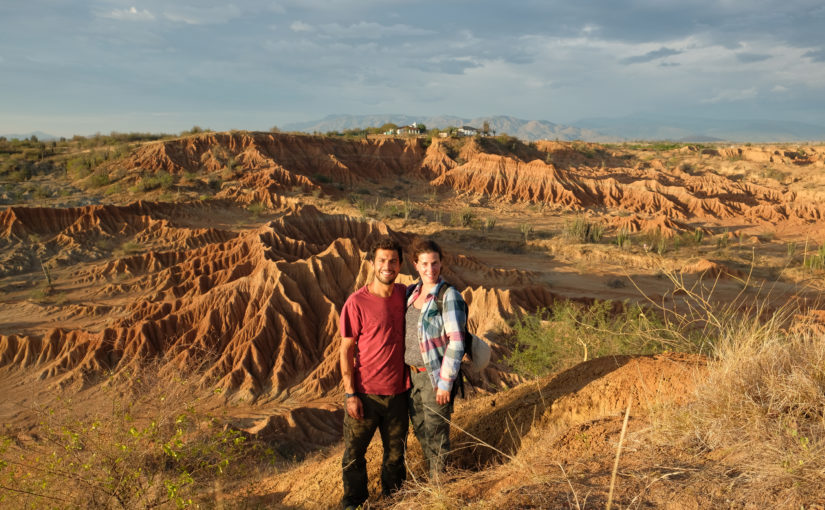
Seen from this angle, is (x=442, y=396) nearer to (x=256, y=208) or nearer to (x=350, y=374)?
(x=350, y=374)

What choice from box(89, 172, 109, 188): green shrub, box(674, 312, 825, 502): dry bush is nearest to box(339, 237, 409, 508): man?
box(674, 312, 825, 502): dry bush

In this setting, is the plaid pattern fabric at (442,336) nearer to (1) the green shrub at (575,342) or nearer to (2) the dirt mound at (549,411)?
(2) the dirt mound at (549,411)

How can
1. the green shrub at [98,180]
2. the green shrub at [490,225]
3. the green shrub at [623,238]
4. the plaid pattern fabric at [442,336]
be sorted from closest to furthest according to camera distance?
the plaid pattern fabric at [442,336], the green shrub at [623,238], the green shrub at [490,225], the green shrub at [98,180]

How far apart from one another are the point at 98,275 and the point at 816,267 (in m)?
33.7

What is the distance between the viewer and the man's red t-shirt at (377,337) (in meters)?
3.57

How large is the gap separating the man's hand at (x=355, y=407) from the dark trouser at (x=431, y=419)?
0.43 meters

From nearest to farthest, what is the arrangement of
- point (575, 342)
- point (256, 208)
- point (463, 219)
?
1. point (575, 342)
2. point (256, 208)
3. point (463, 219)

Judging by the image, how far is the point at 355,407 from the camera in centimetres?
363

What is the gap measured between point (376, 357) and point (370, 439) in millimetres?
732

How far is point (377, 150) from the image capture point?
47562mm

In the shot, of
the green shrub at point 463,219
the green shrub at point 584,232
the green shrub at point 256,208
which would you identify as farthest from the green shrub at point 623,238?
the green shrub at point 256,208

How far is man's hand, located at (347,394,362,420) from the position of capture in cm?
360

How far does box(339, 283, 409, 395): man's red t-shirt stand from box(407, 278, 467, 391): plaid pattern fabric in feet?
0.77

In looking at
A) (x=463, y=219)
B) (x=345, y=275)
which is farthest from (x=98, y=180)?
(x=345, y=275)
